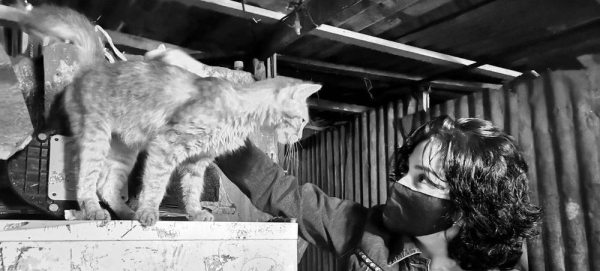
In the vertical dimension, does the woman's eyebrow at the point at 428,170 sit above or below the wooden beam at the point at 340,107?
below

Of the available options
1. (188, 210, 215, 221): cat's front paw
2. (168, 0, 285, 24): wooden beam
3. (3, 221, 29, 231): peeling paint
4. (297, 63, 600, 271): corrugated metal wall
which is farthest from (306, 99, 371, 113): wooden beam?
(3, 221, 29, 231): peeling paint

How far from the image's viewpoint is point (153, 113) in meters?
1.47

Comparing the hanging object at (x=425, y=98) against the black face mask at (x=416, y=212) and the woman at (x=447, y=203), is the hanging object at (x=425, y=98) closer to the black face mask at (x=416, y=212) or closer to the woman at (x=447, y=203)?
the woman at (x=447, y=203)

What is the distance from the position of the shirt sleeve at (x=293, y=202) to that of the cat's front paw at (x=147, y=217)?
0.43 meters

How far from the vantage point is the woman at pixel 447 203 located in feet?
4.13

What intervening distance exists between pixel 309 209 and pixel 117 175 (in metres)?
0.72

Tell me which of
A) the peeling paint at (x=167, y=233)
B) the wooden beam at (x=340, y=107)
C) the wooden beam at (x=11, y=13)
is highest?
the wooden beam at (x=340, y=107)

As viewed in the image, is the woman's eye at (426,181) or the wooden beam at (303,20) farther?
the wooden beam at (303,20)

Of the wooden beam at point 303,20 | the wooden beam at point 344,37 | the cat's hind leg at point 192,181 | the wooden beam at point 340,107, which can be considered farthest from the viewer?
the wooden beam at point 340,107

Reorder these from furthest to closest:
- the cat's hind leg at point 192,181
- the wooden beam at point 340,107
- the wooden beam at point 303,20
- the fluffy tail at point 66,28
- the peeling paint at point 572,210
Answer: the wooden beam at point 340,107
the peeling paint at point 572,210
the wooden beam at point 303,20
the cat's hind leg at point 192,181
the fluffy tail at point 66,28

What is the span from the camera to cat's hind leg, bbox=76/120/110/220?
1359 millimetres

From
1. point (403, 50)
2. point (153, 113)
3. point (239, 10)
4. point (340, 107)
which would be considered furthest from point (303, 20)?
point (340, 107)

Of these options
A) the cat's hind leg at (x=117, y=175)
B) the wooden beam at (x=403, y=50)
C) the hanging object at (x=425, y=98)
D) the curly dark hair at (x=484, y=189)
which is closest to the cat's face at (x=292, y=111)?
the curly dark hair at (x=484, y=189)

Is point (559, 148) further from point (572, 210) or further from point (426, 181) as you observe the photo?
point (426, 181)
